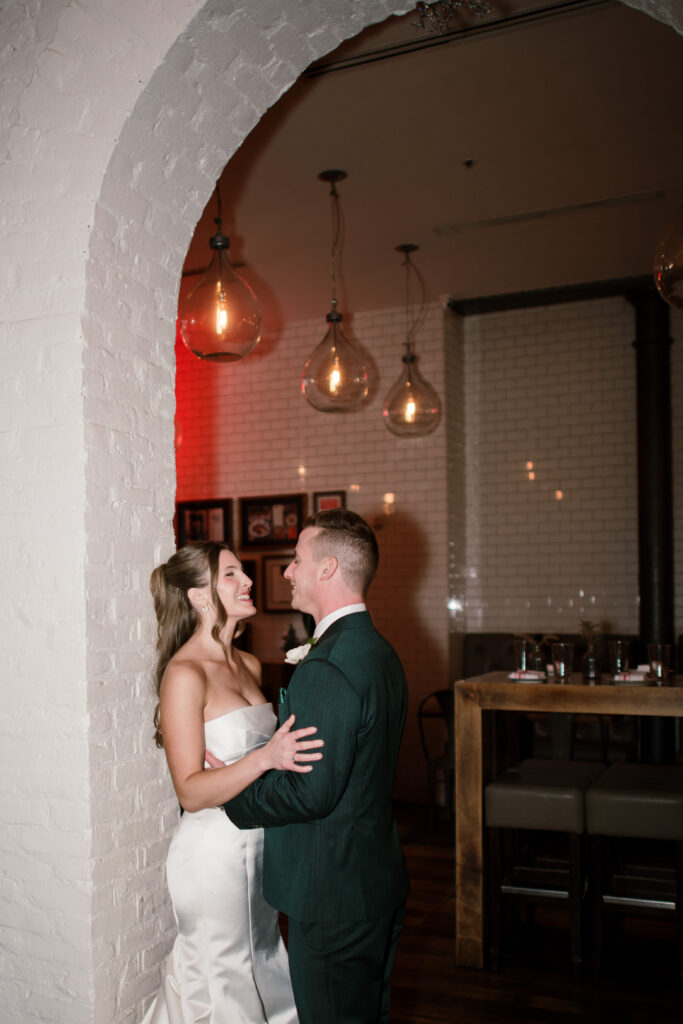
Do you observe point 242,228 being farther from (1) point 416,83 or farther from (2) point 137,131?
(2) point 137,131

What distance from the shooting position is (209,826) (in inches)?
97.3

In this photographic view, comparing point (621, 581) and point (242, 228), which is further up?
point (242, 228)

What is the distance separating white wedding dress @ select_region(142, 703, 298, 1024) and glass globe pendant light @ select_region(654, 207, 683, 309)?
181cm

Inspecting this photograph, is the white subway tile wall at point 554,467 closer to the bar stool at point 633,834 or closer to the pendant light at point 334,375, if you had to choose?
the pendant light at point 334,375

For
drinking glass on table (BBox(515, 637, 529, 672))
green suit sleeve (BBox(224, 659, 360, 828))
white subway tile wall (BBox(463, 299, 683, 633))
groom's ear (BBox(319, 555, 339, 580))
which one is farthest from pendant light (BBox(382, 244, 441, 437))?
green suit sleeve (BBox(224, 659, 360, 828))

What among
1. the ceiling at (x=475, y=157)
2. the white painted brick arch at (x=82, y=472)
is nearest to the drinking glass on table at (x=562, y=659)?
the ceiling at (x=475, y=157)

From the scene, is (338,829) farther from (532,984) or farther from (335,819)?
(532,984)

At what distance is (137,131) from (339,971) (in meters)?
2.04

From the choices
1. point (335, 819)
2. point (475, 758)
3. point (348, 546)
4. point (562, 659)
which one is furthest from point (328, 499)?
point (335, 819)

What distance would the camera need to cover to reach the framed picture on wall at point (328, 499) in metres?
7.55

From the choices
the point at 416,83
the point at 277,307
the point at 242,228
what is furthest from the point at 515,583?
the point at 416,83

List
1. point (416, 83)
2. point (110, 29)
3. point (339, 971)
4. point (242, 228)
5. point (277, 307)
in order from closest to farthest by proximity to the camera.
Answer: point (339, 971) < point (110, 29) < point (416, 83) < point (242, 228) < point (277, 307)

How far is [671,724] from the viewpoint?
609cm

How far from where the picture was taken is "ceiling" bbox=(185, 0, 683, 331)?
12.2ft
